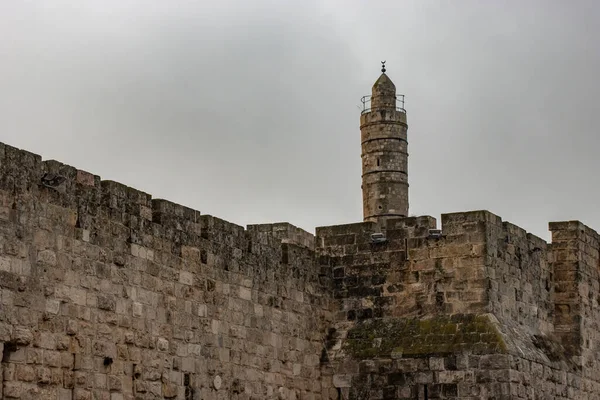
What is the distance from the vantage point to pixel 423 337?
1758 centimetres

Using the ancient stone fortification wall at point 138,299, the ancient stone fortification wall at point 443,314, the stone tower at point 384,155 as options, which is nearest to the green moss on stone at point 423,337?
the ancient stone fortification wall at point 443,314

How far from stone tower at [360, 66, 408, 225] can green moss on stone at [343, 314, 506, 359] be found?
78.9 feet

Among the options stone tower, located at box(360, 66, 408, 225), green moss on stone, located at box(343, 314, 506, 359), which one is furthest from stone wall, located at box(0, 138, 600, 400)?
stone tower, located at box(360, 66, 408, 225)

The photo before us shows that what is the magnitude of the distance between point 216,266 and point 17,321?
12.1 feet

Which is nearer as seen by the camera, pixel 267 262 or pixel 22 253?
pixel 22 253

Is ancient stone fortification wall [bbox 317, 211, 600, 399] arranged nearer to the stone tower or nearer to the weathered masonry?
the weathered masonry

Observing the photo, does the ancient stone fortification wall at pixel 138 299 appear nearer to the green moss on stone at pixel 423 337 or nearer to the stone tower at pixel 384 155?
the green moss on stone at pixel 423 337

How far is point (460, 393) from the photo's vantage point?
56.1ft

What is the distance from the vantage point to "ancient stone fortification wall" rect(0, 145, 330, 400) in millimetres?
12586

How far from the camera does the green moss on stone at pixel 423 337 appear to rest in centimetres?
1716

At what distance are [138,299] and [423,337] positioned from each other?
472 cm

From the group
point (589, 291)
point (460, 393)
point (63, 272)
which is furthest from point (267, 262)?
point (589, 291)

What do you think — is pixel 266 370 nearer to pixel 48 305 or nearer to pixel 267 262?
pixel 267 262

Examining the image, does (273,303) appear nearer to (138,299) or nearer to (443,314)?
(443,314)
